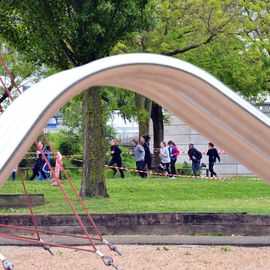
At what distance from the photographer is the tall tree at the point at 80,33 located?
1919 cm

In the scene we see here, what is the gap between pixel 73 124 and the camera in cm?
4081

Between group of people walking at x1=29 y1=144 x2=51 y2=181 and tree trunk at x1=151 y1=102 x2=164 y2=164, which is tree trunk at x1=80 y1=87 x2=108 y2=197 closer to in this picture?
group of people walking at x1=29 y1=144 x2=51 y2=181

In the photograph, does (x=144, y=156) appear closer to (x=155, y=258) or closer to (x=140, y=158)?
(x=140, y=158)

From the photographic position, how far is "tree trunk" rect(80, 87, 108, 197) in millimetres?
20891

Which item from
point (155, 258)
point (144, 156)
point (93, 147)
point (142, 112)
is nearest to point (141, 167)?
point (144, 156)

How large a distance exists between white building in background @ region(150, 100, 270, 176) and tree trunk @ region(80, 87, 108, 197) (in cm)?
2021

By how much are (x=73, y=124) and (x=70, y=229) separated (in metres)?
25.7

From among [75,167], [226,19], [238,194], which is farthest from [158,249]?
[75,167]

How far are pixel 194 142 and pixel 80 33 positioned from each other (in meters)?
24.0

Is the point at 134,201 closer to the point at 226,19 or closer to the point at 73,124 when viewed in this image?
the point at 226,19

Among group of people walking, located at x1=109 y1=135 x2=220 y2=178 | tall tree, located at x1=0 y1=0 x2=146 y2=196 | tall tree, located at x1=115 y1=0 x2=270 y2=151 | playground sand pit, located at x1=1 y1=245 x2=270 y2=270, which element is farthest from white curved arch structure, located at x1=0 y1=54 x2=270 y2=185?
group of people walking, located at x1=109 y1=135 x2=220 y2=178

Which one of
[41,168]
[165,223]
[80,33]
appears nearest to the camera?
[165,223]

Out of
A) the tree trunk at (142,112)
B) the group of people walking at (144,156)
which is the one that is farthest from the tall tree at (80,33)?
the tree trunk at (142,112)

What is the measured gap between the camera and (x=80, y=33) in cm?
1967
